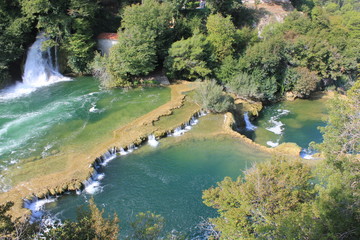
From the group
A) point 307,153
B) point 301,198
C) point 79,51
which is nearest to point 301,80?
point 307,153

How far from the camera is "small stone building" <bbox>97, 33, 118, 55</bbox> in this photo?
37.1 metres

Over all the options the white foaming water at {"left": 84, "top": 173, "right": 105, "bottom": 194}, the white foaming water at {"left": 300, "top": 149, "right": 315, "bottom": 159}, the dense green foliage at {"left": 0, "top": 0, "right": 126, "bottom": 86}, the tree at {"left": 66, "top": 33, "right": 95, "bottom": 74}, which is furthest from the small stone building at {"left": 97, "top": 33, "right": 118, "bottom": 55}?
the white foaming water at {"left": 300, "top": 149, "right": 315, "bottom": 159}

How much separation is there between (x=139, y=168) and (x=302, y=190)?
11312mm

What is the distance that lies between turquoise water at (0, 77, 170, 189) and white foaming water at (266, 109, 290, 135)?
1104 cm

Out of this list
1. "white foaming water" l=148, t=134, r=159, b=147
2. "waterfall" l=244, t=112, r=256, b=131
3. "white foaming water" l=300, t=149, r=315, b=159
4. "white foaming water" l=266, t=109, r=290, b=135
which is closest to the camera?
"white foaming water" l=300, t=149, r=315, b=159

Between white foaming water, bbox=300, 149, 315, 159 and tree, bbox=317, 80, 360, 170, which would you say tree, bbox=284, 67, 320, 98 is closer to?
white foaming water, bbox=300, 149, 315, 159

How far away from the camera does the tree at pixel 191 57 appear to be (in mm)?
32094

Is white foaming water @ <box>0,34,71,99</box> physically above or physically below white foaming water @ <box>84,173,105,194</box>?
above

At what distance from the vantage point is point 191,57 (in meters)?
31.9

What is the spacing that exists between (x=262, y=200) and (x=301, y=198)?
1.91m

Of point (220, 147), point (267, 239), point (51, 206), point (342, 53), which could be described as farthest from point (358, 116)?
point (342, 53)

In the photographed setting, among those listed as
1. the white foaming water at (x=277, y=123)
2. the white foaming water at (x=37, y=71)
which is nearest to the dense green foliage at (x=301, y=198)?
the white foaming water at (x=277, y=123)

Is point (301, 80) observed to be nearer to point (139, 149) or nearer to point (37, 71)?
point (139, 149)

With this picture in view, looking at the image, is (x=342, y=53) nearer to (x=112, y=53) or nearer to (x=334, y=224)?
(x=112, y=53)
